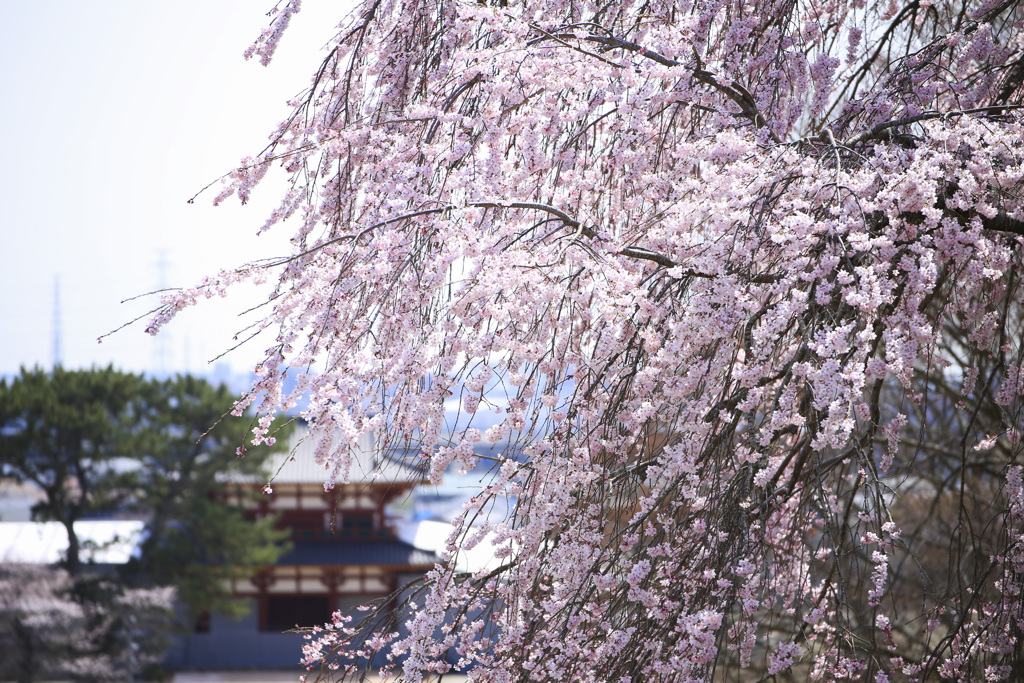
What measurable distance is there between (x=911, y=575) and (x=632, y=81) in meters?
6.22

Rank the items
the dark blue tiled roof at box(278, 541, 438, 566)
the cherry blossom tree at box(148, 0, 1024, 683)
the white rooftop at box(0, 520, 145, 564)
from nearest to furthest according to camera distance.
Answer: the cherry blossom tree at box(148, 0, 1024, 683), the white rooftop at box(0, 520, 145, 564), the dark blue tiled roof at box(278, 541, 438, 566)

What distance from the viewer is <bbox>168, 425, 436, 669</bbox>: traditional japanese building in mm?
15367

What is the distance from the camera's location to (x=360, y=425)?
2125mm

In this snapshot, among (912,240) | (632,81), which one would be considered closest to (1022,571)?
(912,240)

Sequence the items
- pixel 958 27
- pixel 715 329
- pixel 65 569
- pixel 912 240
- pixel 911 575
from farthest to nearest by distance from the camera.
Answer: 1. pixel 65 569
2. pixel 911 575
3. pixel 958 27
4. pixel 912 240
5. pixel 715 329

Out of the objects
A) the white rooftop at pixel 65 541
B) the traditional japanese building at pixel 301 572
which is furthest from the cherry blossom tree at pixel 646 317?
the white rooftop at pixel 65 541

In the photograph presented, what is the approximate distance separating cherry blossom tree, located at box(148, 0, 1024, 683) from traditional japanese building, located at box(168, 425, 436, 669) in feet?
42.2

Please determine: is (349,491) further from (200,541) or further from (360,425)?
(360,425)

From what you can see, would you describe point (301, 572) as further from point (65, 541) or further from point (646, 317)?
point (646, 317)

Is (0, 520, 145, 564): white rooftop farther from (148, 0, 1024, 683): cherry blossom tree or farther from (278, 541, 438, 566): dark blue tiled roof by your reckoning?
(148, 0, 1024, 683): cherry blossom tree

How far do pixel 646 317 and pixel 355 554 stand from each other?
14.1 metres

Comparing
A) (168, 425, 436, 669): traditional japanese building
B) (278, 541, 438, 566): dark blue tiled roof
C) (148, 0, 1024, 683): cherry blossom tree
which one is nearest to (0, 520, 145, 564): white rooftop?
(168, 425, 436, 669): traditional japanese building

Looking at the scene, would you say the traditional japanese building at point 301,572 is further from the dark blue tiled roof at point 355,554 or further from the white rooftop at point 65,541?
the white rooftop at point 65,541

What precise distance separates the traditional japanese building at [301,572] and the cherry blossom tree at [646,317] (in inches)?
506
